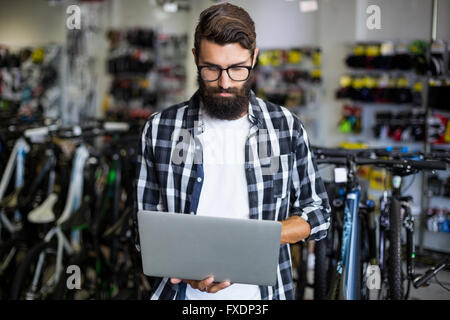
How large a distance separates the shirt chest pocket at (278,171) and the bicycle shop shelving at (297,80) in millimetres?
4679

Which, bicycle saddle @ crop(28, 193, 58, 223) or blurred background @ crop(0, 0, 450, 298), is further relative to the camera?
blurred background @ crop(0, 0, 450, 298)

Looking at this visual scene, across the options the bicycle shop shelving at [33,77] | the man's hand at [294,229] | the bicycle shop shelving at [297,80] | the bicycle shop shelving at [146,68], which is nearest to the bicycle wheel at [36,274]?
the man's hand at [294,229]

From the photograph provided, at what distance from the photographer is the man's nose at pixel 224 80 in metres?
1.47

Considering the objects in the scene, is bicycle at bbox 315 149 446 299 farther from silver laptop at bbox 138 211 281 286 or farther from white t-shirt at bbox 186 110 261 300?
silver laptop at bbox 138 211 281 286

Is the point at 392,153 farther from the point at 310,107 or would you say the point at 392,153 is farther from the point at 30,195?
the point at 310,107

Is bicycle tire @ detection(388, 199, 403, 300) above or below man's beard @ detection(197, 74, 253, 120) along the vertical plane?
below

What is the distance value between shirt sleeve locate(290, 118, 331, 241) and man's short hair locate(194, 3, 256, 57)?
361 mm

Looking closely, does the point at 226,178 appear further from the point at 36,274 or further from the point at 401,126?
the point at 401,126

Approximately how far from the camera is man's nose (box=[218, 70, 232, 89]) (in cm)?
147

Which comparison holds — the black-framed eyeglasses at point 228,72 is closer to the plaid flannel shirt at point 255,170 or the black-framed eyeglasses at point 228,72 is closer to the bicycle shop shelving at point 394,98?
the plaid flannel shirt at point 255,170

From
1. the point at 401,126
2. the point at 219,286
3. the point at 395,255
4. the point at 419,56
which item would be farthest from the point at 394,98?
the point at 219,286

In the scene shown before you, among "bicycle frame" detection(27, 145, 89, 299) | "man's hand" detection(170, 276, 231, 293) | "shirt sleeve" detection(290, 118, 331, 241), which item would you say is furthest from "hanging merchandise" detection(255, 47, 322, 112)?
"man's hand" detection(170, 276, 231, 293)

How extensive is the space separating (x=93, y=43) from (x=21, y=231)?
5.03 meters
